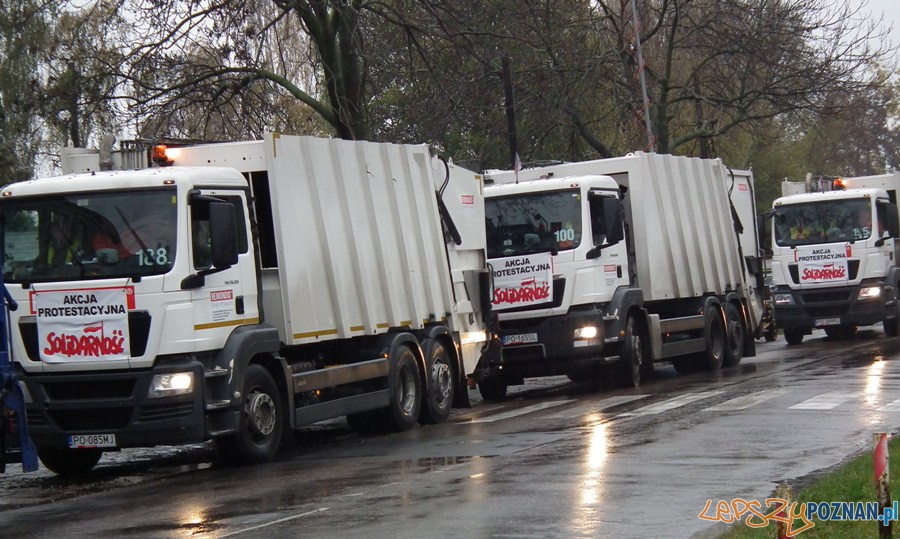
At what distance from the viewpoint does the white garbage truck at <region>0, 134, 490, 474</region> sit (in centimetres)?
1209

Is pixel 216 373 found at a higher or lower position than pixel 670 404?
higher

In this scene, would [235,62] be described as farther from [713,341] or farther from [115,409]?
[115,409]

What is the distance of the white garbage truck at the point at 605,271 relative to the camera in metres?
18.9

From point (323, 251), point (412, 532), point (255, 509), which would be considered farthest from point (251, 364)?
point (412, 532)

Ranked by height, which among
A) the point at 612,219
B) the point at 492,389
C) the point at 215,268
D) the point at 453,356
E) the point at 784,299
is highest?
the point at 612,219

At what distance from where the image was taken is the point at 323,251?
46.6 ft

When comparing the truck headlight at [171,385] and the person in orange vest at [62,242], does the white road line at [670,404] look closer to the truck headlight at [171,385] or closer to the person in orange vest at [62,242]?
the truck headlight at [171,385]

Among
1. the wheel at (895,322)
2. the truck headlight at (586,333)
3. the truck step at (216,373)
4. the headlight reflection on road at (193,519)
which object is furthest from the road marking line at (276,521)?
the wheel at (895,322)

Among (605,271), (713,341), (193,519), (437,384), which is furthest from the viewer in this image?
(713,341)

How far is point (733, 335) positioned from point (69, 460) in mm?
13441

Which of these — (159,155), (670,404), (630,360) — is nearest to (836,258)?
(630,360)

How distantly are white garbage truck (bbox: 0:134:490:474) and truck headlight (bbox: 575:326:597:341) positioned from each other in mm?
3656

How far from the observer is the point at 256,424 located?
12.9m

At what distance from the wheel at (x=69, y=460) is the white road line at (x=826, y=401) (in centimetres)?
752
